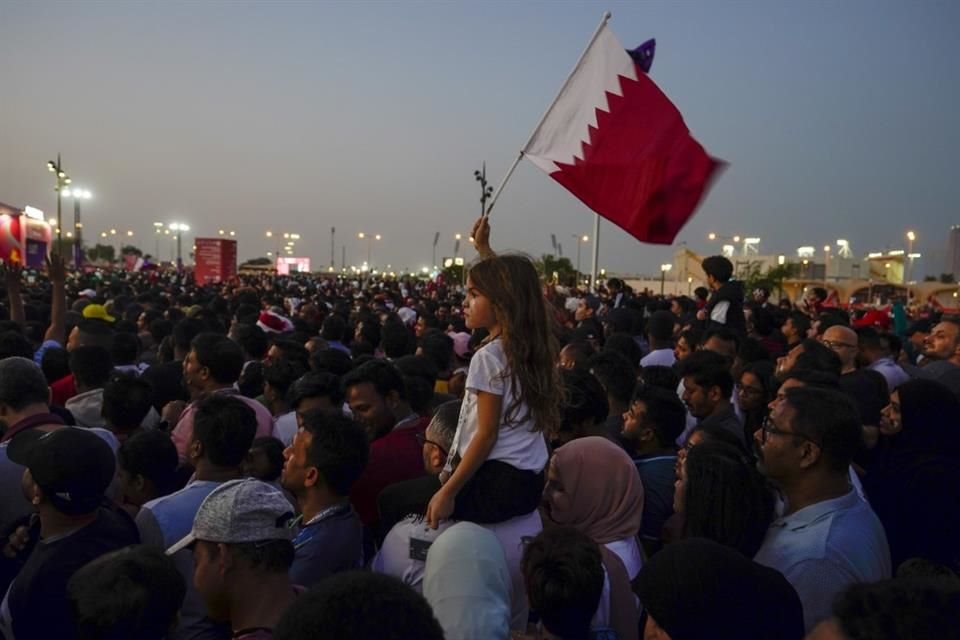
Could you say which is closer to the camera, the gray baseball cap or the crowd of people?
the crowd of people

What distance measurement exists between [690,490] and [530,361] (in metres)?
0.81

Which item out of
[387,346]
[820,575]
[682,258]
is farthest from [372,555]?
[682,258]

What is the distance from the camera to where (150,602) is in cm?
233

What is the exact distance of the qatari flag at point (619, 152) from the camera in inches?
255

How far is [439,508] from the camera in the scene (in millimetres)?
2889

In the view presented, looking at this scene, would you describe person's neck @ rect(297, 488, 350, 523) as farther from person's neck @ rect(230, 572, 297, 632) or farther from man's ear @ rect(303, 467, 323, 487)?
person's neck @ rect(230, 572, 297, 632)

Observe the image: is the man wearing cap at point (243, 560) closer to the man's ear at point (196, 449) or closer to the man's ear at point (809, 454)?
the man's ear at point (196, 449)

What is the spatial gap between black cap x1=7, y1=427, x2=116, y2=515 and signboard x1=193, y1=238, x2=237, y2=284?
110 ft

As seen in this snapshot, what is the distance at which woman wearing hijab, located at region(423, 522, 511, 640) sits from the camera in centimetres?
216

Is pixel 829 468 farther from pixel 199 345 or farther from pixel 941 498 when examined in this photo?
pixel 199 345

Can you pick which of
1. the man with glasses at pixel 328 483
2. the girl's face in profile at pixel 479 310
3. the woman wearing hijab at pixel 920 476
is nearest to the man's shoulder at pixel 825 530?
the woman wearing hijab at pixel 920 476

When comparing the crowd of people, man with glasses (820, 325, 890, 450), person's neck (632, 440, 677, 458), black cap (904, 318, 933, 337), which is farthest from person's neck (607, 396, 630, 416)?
black cap (904, 318, 933, 337)

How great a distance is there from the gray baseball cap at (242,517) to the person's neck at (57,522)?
0.69 metres

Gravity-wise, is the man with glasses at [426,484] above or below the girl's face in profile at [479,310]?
below
